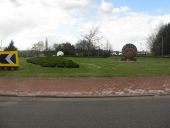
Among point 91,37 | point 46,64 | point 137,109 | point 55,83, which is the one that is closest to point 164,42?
point 91,37

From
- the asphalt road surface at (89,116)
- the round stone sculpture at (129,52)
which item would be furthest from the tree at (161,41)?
the asphalt road surface at (89,116)

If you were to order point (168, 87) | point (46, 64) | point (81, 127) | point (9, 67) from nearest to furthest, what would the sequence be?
point (81, 127) < point (168, 87) < point (9, 67) < point (46, 64)

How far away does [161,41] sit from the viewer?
105 metres

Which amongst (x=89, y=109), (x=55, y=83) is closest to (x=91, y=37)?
(x=55, y=83)

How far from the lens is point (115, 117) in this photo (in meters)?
10.6

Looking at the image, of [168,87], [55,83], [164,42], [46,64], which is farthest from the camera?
[164,42]

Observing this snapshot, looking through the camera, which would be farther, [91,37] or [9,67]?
[91,37]

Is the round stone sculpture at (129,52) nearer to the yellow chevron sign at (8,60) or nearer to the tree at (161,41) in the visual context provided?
the yellow chevron sign at (8,60)

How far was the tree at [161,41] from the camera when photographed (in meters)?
102

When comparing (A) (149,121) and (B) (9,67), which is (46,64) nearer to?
(B) (9,67)

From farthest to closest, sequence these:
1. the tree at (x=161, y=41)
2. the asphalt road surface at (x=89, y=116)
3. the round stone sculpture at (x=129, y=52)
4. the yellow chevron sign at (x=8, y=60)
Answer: the tree at (x=161, y=41) < the round stone sculpture at (x=129, y=52) < the yellow chevron sign at (x=8, y=60) < the asphalt road surface at (x=89, y=116)

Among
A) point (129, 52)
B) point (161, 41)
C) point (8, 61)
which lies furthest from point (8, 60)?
point (161, 41)

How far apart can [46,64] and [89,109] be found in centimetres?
1659

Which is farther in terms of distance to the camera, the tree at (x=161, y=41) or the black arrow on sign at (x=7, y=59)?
the tree at (x=161, y=41)
